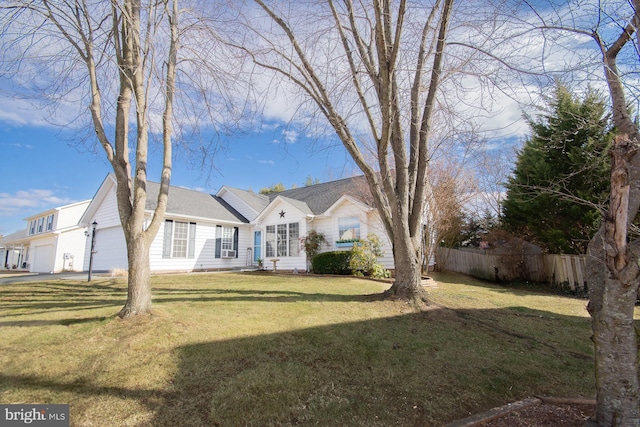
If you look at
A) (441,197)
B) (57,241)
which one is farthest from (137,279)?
(57,241)

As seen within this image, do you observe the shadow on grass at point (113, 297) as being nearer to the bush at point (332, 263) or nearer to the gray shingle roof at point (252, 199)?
the bush at point (332, 263)

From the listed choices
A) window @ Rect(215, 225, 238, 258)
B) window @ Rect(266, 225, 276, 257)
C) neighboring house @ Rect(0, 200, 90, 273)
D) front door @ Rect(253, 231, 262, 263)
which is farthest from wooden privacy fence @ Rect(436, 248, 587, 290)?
neighboring house @ Rect(0, 200, 90, 273)

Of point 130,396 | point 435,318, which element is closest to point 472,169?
point 435,318

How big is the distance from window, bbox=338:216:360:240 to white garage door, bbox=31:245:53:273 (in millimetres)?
20293

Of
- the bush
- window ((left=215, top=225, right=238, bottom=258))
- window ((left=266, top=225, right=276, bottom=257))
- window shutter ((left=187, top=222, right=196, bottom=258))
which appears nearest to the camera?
the bush

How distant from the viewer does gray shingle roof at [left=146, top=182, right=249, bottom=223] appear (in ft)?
53.1

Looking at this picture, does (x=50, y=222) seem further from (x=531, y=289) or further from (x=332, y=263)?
(x=531, y=289)

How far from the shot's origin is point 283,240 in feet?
57.5

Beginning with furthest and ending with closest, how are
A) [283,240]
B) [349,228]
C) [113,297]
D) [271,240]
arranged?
[271,240]
[283,240]
[349,228]
[113,297]

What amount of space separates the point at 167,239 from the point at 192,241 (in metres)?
1.36

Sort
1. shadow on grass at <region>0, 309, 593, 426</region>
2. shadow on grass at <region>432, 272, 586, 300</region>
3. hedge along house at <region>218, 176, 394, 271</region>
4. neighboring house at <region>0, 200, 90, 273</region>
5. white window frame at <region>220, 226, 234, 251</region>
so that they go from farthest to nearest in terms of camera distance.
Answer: neighboring house at <region>0, 200, 90, 273</region>, white window frame at <region>220, 226, 234, 251</region>, hedge along house at <region>218, 176, 394, 271</region>, shadow on grass at <region>432, 272, 586, 300</region>, shadow on grass at <region>0, 309, 593, 426</region>

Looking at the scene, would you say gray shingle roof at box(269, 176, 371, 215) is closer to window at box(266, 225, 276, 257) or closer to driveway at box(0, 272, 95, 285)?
window at box(266, 225, 276, 257)

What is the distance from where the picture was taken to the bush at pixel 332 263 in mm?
14016

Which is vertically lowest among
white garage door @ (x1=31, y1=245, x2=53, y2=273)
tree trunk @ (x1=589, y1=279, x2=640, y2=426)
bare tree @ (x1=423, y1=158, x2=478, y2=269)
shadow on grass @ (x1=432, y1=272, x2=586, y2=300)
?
shadow on grass @ (x1=432, y1=272, x2=586, y2=300)
